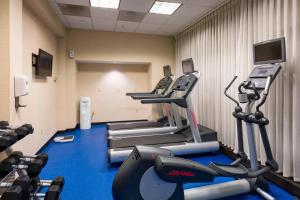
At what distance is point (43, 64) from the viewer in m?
3.78

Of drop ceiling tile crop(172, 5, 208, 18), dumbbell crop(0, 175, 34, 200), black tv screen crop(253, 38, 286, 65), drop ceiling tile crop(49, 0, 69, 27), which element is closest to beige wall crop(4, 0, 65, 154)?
drop ceiling tile crop(49, 0, 69, 27)

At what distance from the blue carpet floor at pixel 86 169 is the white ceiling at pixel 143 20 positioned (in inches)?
111

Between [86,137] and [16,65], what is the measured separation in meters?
2.89

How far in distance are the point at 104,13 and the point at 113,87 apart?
270 cm

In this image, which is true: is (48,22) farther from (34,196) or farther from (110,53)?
(34,196)

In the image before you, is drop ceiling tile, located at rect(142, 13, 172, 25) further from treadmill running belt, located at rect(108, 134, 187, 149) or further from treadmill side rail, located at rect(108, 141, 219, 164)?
treadmill side rail, located at rect(108, 141, 219, 164)

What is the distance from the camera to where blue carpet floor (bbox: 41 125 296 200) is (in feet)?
7.90

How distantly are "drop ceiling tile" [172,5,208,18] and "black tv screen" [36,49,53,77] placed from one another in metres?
2.76

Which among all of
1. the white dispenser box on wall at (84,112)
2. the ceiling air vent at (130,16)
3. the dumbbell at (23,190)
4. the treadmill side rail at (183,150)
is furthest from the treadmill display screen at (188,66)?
the white dispenser box on wall at (84,112)

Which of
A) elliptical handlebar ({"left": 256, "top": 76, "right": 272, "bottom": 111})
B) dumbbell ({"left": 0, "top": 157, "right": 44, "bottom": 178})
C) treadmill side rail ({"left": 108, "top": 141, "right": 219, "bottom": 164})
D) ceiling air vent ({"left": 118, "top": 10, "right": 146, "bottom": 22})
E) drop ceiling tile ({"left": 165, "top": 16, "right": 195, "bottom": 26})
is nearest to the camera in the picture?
dumbbell ({"left": 0, "top": 157, "right": 44, "bottom": 178})

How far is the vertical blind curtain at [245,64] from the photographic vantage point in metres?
2.43

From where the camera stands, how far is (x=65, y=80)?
544cm

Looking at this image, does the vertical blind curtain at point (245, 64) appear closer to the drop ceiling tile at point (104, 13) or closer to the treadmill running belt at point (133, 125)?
the treadmill running belt at point (133, 125)

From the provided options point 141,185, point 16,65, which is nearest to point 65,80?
point 16,65
